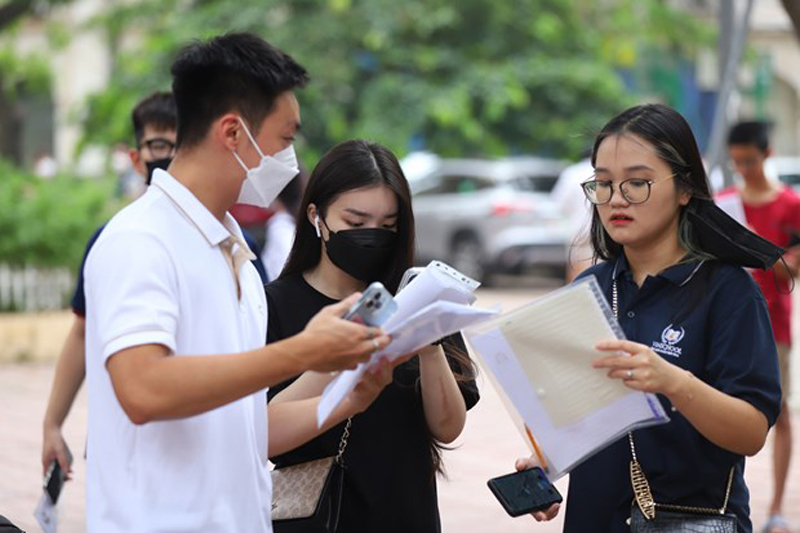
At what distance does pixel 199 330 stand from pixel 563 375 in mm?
852

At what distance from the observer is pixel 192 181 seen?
290cm

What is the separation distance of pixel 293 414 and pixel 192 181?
0.67 m

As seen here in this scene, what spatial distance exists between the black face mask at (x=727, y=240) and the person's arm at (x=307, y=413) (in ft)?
2.94

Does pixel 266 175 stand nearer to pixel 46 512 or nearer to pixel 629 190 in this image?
pixel 629 190

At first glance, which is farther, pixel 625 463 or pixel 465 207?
pixel 465 207

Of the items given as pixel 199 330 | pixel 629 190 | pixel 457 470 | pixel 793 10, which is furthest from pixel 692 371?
pixel 457 470

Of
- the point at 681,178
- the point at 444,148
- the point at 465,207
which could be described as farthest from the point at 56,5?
the point at 681,178

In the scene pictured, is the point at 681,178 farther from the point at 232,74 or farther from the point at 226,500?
the point at 226,500

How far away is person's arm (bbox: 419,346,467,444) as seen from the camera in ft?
11.8

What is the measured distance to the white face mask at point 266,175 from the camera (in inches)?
115

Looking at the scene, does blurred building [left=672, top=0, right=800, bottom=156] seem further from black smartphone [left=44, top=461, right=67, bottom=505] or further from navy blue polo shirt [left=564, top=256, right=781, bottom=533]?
navy blue polo shirt [left=564, top=256, right=781, bottom=533]

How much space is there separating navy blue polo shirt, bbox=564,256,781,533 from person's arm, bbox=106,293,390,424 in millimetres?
1032

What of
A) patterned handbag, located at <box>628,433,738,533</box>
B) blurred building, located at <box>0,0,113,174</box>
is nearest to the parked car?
blurred building, located at <box>0,0,113,174</box>

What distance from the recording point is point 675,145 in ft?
11.6
